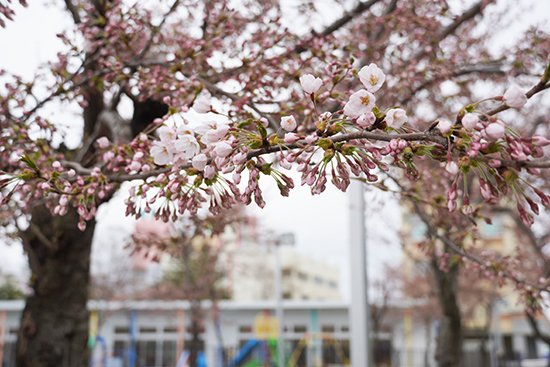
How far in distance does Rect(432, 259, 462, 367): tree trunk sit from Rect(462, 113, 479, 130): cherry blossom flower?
19.9ft

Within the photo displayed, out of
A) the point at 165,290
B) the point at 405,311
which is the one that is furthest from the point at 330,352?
the point at 165,290

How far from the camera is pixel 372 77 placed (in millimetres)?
1451

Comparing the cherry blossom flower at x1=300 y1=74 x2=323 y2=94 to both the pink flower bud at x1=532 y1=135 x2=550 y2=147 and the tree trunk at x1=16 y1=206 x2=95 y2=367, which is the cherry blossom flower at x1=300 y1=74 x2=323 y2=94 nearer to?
the pink flower bud at x1=532 y1=135 x2=550 y2=147

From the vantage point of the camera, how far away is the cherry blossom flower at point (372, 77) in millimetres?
1444

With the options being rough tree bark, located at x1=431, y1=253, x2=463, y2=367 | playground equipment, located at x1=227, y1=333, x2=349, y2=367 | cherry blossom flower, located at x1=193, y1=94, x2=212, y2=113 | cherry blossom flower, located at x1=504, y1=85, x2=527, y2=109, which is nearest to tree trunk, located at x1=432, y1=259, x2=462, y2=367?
rough tree bark, located at x1=431, y1=253, x2=463, y2=367

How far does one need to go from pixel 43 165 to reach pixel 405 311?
75.5 ft

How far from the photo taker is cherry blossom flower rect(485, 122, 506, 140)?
3.93ft

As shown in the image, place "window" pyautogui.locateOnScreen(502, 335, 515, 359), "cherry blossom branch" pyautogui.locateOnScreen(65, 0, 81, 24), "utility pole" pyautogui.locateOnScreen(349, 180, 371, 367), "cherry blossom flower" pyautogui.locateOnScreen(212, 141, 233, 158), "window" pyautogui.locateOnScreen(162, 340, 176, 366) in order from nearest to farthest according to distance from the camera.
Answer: "cherry blossom flower" pyautogui.locateOnScreen(212, 141, 233, 158)
"cherry blossom branch" pyautogui.locateOnScreen(65, 0, 81, 24)
"utility pole" pyautogui.locateOnScreen(349, 180, 371, 367)
"window" pyautogui.locateOnScreen(162, 340, 176, 366)
"window" pyautogui.locateOnScreen(502, 335, 515, 359)

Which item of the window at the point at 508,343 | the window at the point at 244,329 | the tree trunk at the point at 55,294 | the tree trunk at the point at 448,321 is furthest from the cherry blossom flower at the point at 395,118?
the window at the point at 508,343

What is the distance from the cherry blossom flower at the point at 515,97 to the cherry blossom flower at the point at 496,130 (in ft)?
0.22

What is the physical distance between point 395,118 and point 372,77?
0.13 m

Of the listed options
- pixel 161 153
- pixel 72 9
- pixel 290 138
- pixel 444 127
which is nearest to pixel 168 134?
pixel 161 153

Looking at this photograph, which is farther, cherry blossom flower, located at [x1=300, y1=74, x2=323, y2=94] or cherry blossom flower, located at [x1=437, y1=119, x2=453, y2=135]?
cherry blossom flower, located at [x1=300, y1=74, x2=323, y2=94]

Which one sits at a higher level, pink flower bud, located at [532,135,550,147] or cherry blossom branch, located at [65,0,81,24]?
cherry blossom branch, located at [65,0,81,24]
